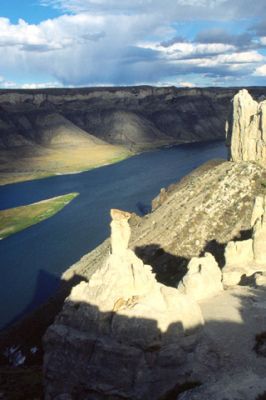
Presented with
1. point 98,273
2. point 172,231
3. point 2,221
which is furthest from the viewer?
point 2,221

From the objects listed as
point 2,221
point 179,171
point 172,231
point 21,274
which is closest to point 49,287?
point 21,274

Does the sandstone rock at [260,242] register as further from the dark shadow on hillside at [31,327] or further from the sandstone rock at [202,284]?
the dark shadow on hillside at [31,327]

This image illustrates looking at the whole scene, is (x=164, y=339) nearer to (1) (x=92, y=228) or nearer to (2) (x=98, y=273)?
(2) (x=98, y=273)

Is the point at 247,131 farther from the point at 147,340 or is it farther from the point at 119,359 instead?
the point at 119,359

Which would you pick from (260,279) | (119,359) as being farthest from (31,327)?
(119,359)

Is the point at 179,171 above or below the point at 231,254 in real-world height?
below

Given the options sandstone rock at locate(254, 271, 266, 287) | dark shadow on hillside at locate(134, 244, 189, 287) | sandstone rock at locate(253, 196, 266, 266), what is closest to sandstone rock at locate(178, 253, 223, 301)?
sandstone rock at locate(254, 271, 266, 287)
